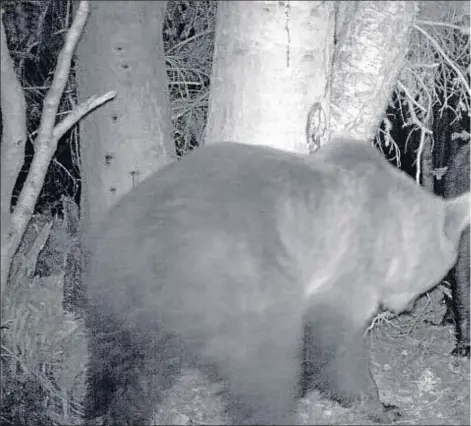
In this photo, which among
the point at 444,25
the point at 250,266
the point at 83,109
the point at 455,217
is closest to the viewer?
the point at 250,266

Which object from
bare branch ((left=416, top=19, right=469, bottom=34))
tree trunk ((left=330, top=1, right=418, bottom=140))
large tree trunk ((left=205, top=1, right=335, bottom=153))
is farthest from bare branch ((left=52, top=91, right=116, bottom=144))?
bare branch ((left=416, top=19, right=469, bottom=34))

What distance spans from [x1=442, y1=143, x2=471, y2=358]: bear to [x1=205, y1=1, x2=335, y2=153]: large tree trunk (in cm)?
48

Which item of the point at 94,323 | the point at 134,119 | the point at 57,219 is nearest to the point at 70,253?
the point at 57,219

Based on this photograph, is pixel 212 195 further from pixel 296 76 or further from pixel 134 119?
pixel 134 119

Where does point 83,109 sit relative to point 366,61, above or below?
below

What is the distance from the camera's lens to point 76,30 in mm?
1547

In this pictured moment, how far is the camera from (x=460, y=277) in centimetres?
201

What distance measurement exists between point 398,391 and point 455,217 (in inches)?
→ 18.4

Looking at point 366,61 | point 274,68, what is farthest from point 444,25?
point 274,68

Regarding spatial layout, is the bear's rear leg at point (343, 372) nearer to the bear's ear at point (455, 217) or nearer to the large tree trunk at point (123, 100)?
the bear's ear at point (455, 217)

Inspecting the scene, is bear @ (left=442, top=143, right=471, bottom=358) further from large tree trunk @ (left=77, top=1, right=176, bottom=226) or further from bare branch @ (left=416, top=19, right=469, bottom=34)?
large tree trunk @ (left=77, top=1, right=176, bottom=226)

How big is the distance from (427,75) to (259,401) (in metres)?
1.53

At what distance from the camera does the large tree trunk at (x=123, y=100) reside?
1652mm

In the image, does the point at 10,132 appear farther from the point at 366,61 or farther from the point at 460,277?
the point at 460,277
